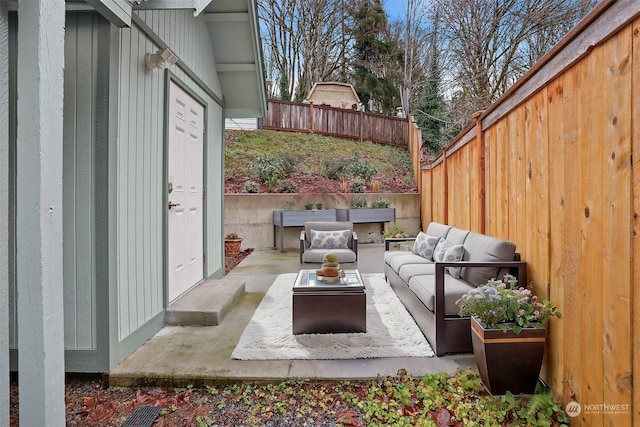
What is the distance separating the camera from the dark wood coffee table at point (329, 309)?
2758 millimetres

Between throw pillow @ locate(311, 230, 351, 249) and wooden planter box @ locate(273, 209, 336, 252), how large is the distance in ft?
6.24

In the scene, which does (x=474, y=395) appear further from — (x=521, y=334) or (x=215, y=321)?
(x=215, y=321)

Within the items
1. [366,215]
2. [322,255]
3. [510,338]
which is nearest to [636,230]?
[510,338]

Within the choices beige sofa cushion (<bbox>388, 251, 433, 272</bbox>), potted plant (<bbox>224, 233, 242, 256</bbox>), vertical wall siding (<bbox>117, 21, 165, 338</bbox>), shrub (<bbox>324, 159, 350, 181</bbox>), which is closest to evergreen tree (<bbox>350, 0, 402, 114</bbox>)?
shrub (<bbox>324, 159, 350, 181</bbox>)

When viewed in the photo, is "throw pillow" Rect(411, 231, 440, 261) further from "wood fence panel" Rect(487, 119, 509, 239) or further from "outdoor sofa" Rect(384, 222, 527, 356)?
"wood fence panel" Rect(487, 119, 509, 239)

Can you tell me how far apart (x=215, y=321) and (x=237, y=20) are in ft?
10.6

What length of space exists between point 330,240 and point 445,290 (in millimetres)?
2936

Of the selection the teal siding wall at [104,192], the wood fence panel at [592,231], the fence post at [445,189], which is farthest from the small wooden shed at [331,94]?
the wood fence panel at [592,231]

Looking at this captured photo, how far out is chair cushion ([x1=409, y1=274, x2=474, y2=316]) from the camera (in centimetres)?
246

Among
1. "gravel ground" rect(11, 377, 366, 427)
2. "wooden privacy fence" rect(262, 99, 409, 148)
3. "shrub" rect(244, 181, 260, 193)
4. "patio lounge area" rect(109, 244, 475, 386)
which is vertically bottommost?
"gravel ground" rect(11, 377, 366, 427)

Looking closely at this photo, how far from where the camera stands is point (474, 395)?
A: 6.52ft

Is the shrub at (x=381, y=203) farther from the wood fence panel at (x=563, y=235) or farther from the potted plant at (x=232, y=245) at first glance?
the wood fence panel at (x=563, y=235)

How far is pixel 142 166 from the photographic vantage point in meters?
2.65

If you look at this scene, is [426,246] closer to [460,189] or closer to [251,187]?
[460,189]
